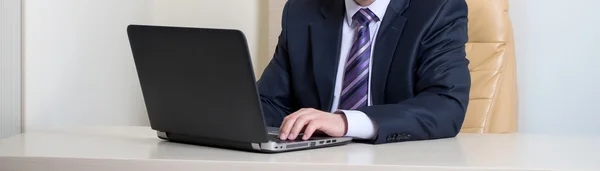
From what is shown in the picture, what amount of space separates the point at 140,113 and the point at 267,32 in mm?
486

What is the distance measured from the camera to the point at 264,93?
195cm

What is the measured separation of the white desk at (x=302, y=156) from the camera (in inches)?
47.1

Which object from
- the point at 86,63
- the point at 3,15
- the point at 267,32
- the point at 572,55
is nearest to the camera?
the point at 3,15

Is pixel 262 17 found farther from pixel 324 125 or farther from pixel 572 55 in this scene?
pixel 324 125

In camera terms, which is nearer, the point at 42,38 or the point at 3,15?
the point at 3,15

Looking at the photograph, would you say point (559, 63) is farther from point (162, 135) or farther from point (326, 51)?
point (162, 135)

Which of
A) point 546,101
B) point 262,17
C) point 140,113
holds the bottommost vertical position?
point 140,113

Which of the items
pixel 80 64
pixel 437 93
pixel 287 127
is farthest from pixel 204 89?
pixel 80 64

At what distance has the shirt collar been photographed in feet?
6.10

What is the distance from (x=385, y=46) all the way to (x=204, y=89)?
1.91 ft

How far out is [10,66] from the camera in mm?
1787

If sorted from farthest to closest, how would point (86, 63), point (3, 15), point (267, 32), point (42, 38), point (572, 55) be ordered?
point (267, 32) → point (572, 55) → point (86, 63) → point (42, 38) → point (3, 15)

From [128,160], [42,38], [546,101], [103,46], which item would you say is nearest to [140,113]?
[103,46]

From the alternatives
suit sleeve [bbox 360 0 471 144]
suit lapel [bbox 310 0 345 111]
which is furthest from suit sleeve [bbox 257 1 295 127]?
suit sleeve [bbox 360 0 471 144]
